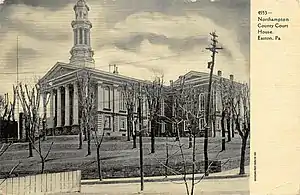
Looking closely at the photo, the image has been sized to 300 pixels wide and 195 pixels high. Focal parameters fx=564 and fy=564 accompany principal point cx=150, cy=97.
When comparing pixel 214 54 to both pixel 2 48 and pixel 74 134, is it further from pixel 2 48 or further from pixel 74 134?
pixel 2 48

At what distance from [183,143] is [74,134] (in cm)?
27

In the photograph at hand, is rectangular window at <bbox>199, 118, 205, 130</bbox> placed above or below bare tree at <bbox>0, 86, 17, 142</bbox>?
below

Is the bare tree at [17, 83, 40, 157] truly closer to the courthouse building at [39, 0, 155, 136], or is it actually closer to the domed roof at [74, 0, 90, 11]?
the courthouse building at [39, 0, 155, 136]

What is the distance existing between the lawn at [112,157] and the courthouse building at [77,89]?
31mm

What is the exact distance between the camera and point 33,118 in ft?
4.46

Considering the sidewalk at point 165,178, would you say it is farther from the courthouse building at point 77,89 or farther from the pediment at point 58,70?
the pediment at point 58,70

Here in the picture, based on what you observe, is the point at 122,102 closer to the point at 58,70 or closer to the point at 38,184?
the point at 58,70

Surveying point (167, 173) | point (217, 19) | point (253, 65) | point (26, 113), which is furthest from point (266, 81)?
point (26, 113)

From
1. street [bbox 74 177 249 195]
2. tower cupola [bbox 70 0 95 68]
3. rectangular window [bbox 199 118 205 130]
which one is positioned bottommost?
street [bbox 74 177 249 195]

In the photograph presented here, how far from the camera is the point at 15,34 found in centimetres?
135

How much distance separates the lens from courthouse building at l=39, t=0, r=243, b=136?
1354mm

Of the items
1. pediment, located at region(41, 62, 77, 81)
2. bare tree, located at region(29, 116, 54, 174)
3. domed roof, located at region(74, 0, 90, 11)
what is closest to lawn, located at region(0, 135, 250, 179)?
bare tree, located at region(29, 116, 54, 174)

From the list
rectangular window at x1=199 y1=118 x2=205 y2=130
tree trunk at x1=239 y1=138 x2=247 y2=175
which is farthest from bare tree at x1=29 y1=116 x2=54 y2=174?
tree trunk at x1=239 y1=138 x2=247 y2=175

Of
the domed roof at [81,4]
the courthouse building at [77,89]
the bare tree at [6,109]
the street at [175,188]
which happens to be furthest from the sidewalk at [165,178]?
the domed roof at [81,4]
